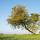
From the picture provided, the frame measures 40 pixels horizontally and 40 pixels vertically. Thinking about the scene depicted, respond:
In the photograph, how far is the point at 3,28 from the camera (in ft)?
6.12

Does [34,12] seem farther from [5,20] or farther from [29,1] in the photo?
[5,20]

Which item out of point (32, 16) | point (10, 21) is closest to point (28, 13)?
point (32, 16)

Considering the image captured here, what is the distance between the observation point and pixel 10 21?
185 cm

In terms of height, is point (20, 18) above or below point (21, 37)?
above

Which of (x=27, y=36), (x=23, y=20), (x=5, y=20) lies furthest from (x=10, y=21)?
(x=27, y=36)

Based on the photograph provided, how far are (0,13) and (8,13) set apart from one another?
Answer: 0.41 feet

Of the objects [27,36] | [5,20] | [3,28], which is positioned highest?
[5,20]

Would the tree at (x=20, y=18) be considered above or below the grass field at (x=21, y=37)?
above

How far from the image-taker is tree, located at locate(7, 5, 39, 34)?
184 centimetres

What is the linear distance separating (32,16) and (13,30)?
Answer: 35cm

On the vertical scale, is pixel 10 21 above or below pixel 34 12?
below

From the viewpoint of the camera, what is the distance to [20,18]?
6.04ft

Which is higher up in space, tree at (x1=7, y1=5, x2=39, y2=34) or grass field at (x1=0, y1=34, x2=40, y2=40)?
tree at (x1=7, y1=5, x2=39, y2=34)

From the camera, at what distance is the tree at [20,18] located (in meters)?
1.84
